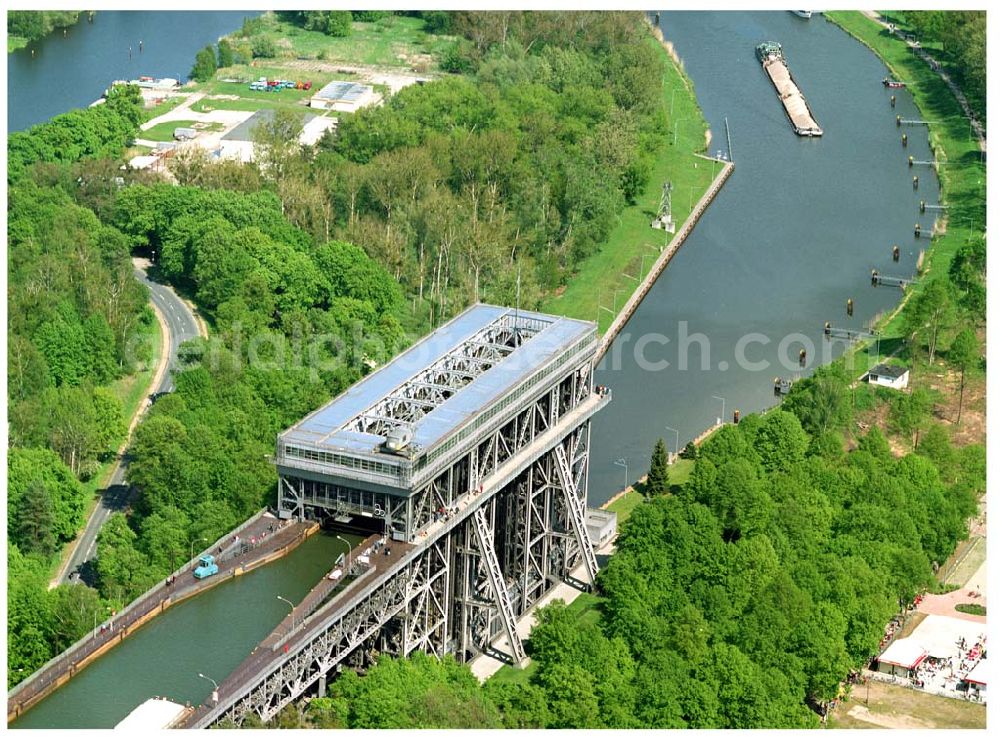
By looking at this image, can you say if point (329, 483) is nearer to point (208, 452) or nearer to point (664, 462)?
point (208, 452)

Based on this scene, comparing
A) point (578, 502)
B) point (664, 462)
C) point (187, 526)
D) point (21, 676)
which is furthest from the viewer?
point (664, 462)

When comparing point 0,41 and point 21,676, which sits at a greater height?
point 0,41

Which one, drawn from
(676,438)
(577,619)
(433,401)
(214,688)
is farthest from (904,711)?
(214,688)

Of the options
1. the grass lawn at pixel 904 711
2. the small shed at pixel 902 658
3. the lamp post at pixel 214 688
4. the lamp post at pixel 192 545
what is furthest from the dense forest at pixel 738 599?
the lamp post at pixel 192 545

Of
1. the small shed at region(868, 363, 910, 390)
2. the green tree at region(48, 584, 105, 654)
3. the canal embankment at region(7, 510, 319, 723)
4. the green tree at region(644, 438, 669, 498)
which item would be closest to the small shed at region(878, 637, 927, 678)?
the green tree at region(644, 438, 669, 498)

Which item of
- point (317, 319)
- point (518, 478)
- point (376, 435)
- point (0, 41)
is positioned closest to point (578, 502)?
point (518, 478)

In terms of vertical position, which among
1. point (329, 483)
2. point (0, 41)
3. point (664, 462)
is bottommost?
point (664, 462)

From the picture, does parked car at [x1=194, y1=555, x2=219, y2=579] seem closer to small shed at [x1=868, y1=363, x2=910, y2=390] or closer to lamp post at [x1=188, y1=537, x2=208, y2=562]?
lamp post at [x1=188, y1=537, x2=208, y2=562]

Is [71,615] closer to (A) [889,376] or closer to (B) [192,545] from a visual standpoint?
(B) [192,545]
